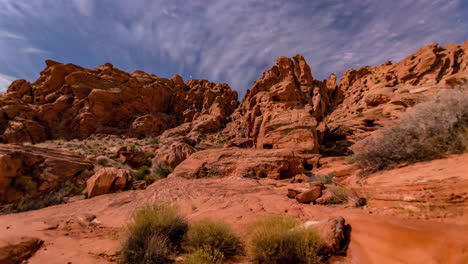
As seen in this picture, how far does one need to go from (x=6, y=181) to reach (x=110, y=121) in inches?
1073

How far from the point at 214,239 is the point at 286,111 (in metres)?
13.6

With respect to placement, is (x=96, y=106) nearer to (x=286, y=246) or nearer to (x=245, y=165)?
(x=245, y=165)

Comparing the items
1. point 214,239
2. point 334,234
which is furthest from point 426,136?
point 214,239

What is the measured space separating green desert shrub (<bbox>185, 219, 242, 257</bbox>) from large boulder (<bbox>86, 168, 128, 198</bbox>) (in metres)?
7.08

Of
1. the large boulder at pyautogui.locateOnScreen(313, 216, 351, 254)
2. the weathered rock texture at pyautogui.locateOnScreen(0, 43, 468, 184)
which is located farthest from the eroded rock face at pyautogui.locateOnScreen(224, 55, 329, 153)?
the large boulder at pyautogui.locateOnScreen(313, 216, 351, 254)

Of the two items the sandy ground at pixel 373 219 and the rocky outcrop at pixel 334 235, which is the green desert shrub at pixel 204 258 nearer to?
the sandy ground at pixel 373 219

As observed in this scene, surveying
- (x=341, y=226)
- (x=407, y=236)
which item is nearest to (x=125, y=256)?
(x=341, y=226)

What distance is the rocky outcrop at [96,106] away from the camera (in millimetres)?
26844

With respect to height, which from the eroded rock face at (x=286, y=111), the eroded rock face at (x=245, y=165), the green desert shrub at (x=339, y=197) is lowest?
the green desert shrub at (x=339, y=197)

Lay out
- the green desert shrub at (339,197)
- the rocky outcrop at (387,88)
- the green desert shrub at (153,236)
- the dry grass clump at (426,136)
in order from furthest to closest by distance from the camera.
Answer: the rocky outcrop at (387,88) → the green desert shrub at (339,197) → the dry grass clump at (426,136) → the green desert shrub at (153,236)

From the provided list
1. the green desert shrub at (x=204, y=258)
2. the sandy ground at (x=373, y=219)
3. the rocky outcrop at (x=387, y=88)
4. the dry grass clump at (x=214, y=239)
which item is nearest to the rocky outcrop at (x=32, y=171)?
the sandy ground at (x=373, y=219)

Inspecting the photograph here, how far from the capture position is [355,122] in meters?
16.4

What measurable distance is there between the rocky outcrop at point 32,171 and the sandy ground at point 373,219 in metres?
3.62

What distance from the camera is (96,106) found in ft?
101
